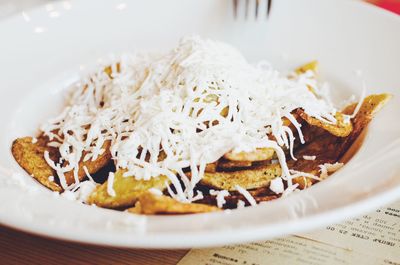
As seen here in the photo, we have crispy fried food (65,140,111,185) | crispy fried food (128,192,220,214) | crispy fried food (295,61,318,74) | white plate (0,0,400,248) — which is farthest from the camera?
crispy fried food (295,61,318,74)

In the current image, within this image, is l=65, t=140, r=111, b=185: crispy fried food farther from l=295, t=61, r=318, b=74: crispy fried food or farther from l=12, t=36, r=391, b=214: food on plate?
l=295, t=61, r=318, b=74: crispy fried food

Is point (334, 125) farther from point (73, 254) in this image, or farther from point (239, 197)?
point (73, 254)

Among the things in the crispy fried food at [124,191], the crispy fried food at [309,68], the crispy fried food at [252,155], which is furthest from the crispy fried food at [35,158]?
the crispy fried food at [309,68]

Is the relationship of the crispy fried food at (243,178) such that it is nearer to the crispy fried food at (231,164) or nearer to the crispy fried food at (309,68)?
the crispy fried food at (231,164)

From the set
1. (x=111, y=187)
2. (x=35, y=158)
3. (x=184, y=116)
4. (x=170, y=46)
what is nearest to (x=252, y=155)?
(x=184, y=116)

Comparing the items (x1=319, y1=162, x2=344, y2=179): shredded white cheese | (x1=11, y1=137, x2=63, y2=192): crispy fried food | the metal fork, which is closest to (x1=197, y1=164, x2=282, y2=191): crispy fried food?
(x1=319, y1=162, x2=344, y2=179): shredded white cheese
